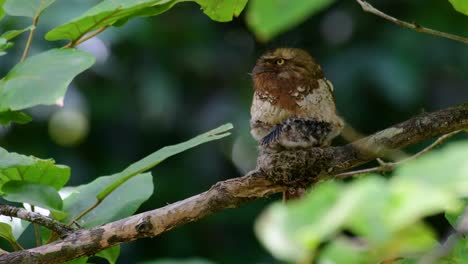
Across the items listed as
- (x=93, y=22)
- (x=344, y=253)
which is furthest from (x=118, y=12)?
(x=344, y=253)

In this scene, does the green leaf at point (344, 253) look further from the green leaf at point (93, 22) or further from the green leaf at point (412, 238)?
the green leaf at point (93, 22)

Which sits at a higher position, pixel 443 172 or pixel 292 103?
pixel 443 172

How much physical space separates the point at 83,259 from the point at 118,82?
3.52 metres

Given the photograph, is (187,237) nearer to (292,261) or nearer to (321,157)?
(321,157)

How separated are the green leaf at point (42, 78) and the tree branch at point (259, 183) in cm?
34

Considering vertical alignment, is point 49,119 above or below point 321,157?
below

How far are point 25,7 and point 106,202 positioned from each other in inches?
12.8

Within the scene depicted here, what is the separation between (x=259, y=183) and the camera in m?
1.23

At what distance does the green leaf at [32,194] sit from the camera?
3.27 feet

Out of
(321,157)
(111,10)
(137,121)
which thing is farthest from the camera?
(137,121)

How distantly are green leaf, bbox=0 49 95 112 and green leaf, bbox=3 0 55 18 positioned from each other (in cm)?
13

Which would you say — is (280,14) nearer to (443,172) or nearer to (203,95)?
(443,172)

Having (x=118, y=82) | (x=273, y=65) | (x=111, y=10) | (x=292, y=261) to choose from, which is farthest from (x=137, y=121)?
(x=292, y=261)

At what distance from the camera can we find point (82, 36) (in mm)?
882
